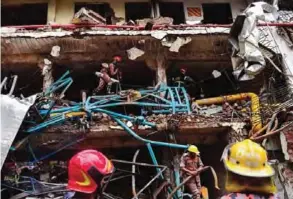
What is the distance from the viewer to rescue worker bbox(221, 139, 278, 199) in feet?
14.4

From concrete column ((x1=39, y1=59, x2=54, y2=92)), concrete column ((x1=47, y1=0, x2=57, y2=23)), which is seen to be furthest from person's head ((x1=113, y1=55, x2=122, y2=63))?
concrete column ((x1=47, y1=0, x2=57, y2=23))

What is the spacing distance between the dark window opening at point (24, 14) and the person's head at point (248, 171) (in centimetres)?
1274

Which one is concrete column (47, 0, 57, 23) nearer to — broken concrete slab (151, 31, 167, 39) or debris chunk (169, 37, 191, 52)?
broken concrete slab (151, 31, 167, 39)

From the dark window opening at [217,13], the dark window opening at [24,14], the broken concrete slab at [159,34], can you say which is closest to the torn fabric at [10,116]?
the broken concrete slab at [159,34]

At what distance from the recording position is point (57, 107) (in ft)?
39.3

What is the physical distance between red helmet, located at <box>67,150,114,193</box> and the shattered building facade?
451 cm

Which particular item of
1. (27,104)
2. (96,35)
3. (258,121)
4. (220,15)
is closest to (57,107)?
(27,104)

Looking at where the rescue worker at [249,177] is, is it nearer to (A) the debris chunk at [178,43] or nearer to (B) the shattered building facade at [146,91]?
(B) the shattered building facade at [146,91]

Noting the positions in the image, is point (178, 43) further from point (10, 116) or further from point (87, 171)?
point (87, 171)

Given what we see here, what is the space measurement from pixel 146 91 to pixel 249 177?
8.29 m

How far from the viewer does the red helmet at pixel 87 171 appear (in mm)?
5711

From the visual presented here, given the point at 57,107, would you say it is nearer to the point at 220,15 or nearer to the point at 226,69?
the point at 226,69

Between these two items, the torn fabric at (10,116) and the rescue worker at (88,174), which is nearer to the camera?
the rescue worker at (88,174)

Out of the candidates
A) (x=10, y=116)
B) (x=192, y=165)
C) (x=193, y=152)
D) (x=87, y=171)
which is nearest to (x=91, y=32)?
(x=10, y=116)
